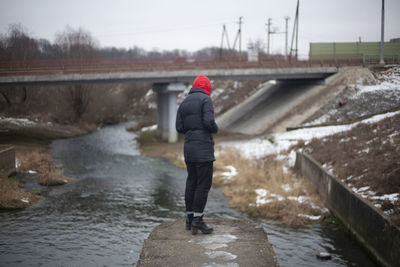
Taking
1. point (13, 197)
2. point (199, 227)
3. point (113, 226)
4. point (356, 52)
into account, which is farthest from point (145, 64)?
point (199, 227)

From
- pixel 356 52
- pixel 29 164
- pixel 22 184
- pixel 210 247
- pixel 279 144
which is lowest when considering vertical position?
pixel 22 184

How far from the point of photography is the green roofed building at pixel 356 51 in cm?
2019

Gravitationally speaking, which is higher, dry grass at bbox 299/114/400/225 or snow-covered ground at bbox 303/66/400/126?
snow-covered ground at bbox 303/66/400/126

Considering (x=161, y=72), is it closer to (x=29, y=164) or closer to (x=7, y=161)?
(x=29, y=164)

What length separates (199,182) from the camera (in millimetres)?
6445

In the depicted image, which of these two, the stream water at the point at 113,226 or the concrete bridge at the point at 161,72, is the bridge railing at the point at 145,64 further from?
the stream water at the point at 113,226

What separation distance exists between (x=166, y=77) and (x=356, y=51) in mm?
14364

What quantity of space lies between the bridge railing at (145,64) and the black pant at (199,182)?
79.6ft

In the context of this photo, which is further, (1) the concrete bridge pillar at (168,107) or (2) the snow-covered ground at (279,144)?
(1) the concrete bridge pillar at (168,107)

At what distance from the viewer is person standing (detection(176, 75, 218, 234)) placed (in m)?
6.30

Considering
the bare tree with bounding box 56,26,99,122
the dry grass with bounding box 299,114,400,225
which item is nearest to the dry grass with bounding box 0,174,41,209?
the dry grass with bounding box 299,114,400,225

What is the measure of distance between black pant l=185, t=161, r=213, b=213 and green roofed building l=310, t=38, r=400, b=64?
15886 millimetres

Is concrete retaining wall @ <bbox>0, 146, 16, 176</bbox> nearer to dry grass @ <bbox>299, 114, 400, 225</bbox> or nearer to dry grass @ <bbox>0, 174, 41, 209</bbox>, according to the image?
dry grass @ <bbox>0, 174, 41, 209</bbox>

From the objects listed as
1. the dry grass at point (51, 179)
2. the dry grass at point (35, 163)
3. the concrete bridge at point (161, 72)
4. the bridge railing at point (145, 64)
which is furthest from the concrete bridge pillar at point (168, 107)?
the dry grass at point (51, 179)
